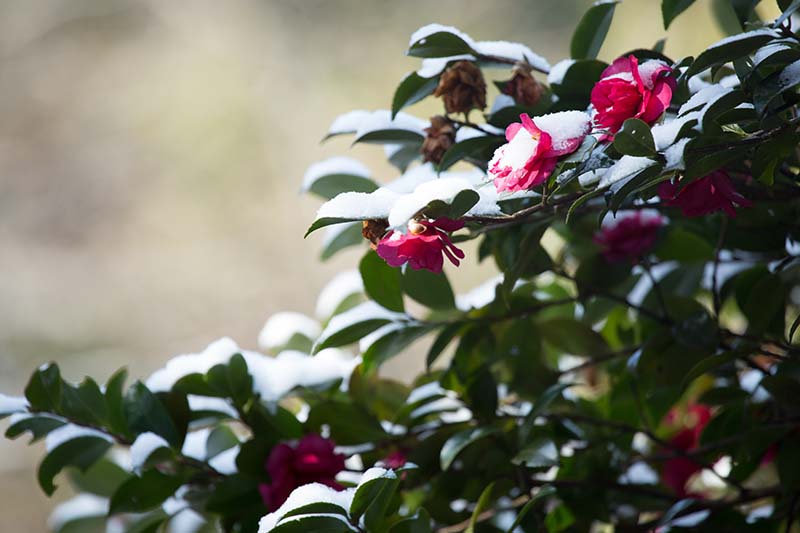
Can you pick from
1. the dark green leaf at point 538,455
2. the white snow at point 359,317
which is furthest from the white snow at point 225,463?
the dark green leaf at point 538,455

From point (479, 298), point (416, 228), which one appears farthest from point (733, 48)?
point (479, 298)

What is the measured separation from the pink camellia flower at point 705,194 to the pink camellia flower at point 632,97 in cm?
5

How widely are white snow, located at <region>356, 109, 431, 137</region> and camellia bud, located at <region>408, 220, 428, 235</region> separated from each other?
21 centimetres

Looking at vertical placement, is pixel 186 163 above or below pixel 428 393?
above

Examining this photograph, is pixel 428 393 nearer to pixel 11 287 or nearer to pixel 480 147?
pixel 480 147

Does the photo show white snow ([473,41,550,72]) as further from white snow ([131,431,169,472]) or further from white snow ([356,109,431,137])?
white snow ([131,431,169,472])

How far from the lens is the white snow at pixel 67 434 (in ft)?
2.65

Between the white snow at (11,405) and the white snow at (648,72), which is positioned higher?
the white snow at (648,72)

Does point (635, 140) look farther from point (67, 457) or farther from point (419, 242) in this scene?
point (67, 457)

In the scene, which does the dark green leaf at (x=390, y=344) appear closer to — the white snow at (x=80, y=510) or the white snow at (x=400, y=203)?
the white snow at (x=400, y=203)

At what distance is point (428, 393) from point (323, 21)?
11.5 feet

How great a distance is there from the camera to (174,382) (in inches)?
31.3

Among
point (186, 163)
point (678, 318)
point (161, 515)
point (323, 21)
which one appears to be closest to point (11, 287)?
point (186, 163)

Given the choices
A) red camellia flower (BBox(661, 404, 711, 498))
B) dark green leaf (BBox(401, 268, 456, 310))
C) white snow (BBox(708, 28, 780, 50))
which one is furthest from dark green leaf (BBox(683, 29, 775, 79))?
red camellia flower (BBox(661, 404, 711, 498))
